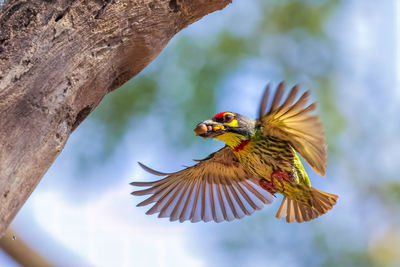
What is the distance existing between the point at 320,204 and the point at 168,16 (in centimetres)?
196

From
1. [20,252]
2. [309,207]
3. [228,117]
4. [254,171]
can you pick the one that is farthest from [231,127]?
[20,252]

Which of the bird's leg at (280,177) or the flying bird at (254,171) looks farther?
the bird's leg at (280,177)

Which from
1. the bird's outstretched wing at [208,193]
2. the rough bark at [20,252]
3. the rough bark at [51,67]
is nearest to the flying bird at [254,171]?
the bird's outstretched wing at [208,193]

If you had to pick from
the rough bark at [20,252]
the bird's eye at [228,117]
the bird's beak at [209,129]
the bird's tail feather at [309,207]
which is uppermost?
the bird's eye at [228,117]

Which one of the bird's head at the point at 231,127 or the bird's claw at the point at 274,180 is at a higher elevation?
the bird's head at the point at 231,127

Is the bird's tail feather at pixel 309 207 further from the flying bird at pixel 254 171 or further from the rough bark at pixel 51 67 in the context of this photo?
the rough bark at pixel 51 67

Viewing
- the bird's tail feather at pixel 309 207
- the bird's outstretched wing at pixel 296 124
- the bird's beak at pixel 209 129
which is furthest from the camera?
the bird's tail feather at pixel 309 207

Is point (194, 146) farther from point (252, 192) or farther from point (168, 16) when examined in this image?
point (168, 16)

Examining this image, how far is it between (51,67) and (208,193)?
236 cm

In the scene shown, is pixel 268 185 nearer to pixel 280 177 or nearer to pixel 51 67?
pixel 280 177

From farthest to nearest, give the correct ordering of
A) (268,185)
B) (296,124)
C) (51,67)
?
(268,185)
(296,124)
(51,67)

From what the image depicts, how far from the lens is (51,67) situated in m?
3.03

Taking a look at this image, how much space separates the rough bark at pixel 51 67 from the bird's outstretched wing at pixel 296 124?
3.38 feet

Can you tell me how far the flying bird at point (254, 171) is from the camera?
3.48 meters
